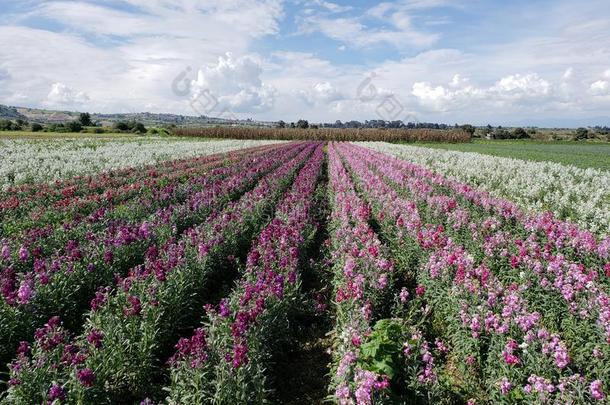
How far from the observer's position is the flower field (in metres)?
4.30

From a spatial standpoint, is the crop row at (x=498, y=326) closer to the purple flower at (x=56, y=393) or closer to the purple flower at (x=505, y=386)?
the purple flower at (x=505, y=386)

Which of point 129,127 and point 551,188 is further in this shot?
point 129,127

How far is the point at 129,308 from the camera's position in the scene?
562 cm

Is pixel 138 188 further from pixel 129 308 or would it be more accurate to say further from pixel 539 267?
pixel 539 267

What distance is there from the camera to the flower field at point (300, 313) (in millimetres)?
4305

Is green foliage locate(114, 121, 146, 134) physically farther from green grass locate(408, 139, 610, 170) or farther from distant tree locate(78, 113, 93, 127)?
green grass locate(408, 139, 610, 170)

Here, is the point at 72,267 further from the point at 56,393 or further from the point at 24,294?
the point at 56,393

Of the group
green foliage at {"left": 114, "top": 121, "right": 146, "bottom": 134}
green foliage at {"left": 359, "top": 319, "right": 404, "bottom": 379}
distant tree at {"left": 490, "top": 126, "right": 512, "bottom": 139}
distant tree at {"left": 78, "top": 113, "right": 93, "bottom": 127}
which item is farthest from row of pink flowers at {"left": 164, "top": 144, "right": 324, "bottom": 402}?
distant tree at {"left": 490, "top": 126, "right": 512, "bottom": 139}

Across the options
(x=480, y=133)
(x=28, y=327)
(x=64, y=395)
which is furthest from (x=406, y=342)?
(x=480, y=133)

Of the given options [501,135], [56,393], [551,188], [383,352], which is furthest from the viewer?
[501,135]

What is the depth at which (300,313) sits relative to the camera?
278 inches

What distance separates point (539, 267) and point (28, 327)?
7.07 m

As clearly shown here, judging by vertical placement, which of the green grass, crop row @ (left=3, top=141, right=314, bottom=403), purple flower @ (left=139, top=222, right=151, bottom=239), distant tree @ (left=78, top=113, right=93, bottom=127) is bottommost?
crop row @ (left=3, top=141, right=314, bottom=403)

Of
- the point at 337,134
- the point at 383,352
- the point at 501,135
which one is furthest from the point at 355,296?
the point at 501,135
